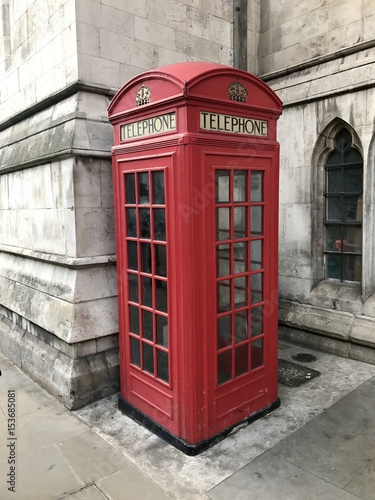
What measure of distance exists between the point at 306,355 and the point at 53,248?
383cm

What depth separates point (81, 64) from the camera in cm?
458

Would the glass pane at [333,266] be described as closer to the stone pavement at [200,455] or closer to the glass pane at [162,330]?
the stone pavement at [200,455]

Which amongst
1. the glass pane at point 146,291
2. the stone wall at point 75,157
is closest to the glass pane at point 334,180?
the stone wall at point 75,157

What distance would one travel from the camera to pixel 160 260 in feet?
12.5

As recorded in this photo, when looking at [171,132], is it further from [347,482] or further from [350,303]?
[350,303]

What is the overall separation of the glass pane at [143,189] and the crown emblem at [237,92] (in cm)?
105

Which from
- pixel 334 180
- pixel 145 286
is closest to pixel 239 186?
pixel 145 286

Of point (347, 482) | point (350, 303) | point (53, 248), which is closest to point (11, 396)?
point (53, 248)

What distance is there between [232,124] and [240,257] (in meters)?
1.22

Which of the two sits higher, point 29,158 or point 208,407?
point 29,158

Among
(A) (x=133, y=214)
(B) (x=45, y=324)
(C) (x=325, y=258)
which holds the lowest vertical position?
(B) (x=45, y=324)

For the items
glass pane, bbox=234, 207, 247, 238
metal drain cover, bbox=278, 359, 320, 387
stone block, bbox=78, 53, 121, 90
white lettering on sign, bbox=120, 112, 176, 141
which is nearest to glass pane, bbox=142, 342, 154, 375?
glass pane, bbox=234, 207, 247, 238

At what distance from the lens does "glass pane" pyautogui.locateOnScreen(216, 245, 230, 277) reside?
372 centimetres

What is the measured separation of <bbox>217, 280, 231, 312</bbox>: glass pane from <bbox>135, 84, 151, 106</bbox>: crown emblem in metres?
1.82
